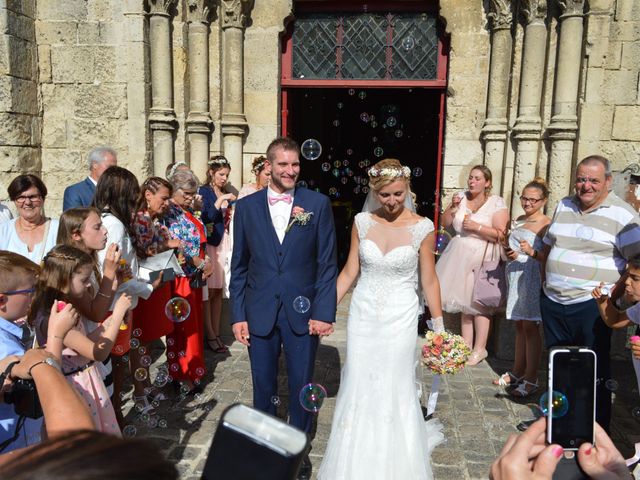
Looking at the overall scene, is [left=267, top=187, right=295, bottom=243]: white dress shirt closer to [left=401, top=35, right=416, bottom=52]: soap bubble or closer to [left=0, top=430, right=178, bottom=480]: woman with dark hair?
[left=0, top=430, right=178, bottom=480]: woman with dark hair

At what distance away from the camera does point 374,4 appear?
23.0ft

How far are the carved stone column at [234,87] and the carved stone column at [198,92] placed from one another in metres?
0.24

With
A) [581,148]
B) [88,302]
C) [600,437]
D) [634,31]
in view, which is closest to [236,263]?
[88,302]

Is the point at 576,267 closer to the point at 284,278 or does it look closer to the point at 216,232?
the point at 284,278

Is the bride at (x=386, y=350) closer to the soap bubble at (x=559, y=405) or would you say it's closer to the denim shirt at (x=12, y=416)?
the denim shirt at (x=12, y=416)

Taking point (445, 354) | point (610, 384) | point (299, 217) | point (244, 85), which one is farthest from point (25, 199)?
point (610, 384)

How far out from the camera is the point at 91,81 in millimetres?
6969

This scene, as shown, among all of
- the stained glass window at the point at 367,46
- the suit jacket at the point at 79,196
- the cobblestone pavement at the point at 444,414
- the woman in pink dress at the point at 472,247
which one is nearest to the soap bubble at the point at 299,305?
the cobblestone pavement at the point at 444,414

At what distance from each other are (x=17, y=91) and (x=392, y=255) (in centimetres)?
565

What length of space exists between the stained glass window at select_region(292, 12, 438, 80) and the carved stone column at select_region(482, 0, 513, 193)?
823 millimetres

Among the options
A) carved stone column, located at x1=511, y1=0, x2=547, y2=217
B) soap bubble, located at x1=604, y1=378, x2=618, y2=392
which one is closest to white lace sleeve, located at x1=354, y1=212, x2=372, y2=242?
soap bubble, located at x1=604, y1=378, x2=618, y2=392

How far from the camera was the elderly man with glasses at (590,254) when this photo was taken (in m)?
4.05

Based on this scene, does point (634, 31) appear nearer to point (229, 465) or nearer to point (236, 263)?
point (236, 263)

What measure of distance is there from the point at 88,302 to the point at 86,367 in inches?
15.8
